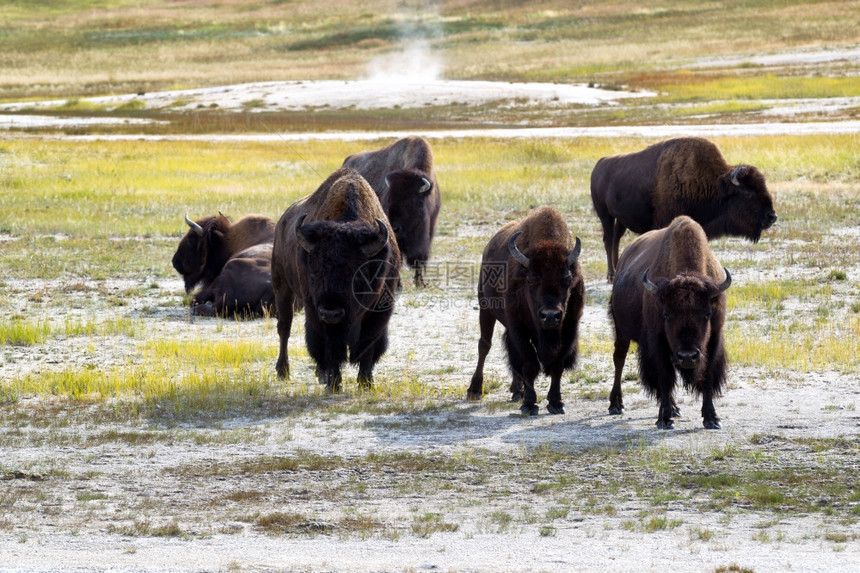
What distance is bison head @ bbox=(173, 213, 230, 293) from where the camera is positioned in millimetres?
14820

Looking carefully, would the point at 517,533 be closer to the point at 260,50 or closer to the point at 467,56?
the point at 467,56

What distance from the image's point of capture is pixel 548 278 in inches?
332

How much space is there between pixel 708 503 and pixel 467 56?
287 feet

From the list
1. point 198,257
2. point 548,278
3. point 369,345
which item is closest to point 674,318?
point 548,278

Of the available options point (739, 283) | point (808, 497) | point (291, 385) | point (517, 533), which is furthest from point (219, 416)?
point (739, 283)

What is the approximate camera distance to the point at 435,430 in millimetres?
8445

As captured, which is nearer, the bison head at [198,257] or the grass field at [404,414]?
the grass field at [404,414]

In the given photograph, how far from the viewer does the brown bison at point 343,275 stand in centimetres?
920

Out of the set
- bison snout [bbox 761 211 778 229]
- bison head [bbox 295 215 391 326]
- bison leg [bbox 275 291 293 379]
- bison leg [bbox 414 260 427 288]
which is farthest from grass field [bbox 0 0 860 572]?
bison head [bbox 295 215 391 326]

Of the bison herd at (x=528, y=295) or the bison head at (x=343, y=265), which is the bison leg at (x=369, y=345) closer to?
the bison herd at (x=528, y=295)

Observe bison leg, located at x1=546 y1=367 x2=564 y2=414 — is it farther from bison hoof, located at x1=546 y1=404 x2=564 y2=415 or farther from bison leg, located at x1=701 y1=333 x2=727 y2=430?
bison leg, located at x1=701 y1=333 x2=727 y2=430

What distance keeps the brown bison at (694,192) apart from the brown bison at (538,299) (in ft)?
19.5

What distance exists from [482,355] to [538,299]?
4.38 ft

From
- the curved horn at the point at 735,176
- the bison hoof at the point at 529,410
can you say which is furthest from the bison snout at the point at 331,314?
the curved horn at the point at 735,176
